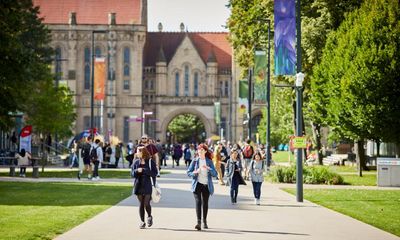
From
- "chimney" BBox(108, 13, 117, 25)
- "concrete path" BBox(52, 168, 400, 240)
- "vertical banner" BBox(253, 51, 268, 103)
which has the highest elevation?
"chimney" BBox(108, 13, 117, 25)

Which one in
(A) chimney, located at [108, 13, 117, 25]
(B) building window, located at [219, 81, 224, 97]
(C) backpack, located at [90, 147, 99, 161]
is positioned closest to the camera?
(C) backpack, located at [90, 147, 99, 161]

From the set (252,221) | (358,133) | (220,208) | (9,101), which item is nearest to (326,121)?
(358,133)

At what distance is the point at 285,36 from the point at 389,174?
10545mm

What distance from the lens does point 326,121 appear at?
43.6 meters

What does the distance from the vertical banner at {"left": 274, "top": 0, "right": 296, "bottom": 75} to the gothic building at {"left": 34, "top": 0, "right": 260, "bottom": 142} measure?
239 ft

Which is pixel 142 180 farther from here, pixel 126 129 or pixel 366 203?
pixel 126 129

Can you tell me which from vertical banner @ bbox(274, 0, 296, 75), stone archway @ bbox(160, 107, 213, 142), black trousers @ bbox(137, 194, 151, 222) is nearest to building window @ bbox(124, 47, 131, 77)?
stone archway @ bbox(160, 107, 213, 142)

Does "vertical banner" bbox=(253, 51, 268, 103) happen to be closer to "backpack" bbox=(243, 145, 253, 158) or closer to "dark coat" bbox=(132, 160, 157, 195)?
"backpack" bbox=(243, 145, 253, 158)

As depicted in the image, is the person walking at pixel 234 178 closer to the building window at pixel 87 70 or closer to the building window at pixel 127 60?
the building window at pixel 127 60

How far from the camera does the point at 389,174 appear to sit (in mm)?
33781

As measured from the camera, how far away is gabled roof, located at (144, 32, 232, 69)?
11056 cm

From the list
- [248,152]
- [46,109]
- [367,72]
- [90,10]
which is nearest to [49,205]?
[248,152]

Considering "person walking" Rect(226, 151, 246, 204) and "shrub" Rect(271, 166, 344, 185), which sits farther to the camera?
"shrub" Rect(271, 166, 344, 185)

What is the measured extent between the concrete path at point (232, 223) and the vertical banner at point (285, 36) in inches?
162
